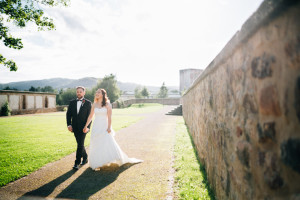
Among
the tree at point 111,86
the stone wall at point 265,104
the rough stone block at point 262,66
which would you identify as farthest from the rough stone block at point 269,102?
the tree at point 111,86

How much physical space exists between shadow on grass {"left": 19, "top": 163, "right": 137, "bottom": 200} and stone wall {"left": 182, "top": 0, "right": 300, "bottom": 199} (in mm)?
2532

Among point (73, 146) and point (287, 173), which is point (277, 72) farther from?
point (73, 146)

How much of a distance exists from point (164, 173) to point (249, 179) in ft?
9.02

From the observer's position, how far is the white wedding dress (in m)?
4.29

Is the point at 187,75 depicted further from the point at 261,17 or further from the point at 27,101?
the point at 261,17

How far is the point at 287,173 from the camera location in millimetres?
1051

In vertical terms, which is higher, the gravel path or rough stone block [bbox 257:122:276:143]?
rough stone block [bbox 257:122:276:143]

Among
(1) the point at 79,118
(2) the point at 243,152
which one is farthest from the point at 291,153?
(1) the point at 79,118

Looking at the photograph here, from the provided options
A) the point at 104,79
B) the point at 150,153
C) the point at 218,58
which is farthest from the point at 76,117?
the point at 104,79

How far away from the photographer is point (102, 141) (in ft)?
14.4

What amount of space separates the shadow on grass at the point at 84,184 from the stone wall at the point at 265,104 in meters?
2.53

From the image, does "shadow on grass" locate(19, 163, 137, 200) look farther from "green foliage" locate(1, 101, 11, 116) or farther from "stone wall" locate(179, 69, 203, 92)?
"stone wall" locate(179, 69, 203, 92)

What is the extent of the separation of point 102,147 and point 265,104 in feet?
12.7

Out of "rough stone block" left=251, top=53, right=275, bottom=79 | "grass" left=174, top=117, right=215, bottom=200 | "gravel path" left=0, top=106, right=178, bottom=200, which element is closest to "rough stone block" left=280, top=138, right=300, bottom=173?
"rough stone block" left=251, top=53, right=275, bottom=79
